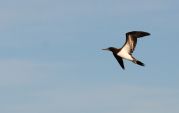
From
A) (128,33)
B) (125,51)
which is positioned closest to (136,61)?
(125,51)

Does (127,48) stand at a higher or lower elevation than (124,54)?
higher

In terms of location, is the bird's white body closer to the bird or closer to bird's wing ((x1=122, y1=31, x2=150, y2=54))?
the bird

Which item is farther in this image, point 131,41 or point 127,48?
point 131,41

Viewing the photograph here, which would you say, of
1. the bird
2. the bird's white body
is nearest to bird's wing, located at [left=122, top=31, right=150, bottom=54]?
the bird

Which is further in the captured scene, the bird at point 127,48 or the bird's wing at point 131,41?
the bird's wing at point 131,41

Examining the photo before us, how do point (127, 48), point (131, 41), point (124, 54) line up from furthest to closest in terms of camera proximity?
point (131, 41), point (127, 48), point (124, 54)

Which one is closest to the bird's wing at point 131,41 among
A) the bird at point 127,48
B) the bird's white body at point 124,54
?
the bird at point 127,48

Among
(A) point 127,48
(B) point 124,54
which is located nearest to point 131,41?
(A) point 127,48

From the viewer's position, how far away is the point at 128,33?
144 feet

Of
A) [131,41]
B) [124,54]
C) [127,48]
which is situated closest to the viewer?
[124,54]

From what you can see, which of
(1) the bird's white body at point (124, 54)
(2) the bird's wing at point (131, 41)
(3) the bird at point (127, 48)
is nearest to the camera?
(1) the bird's white body at point (124, 54)

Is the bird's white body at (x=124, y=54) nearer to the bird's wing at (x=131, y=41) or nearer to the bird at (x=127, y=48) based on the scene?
the bird at (x=127, y=48)

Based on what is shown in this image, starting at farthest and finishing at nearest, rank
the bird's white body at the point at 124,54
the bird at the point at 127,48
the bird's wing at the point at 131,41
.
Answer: the bird's wing at the point at 131,41 < the bird at the point at 127,48 < the bird's white body at the point at 124,54

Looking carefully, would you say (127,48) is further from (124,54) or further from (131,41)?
(124,54)
